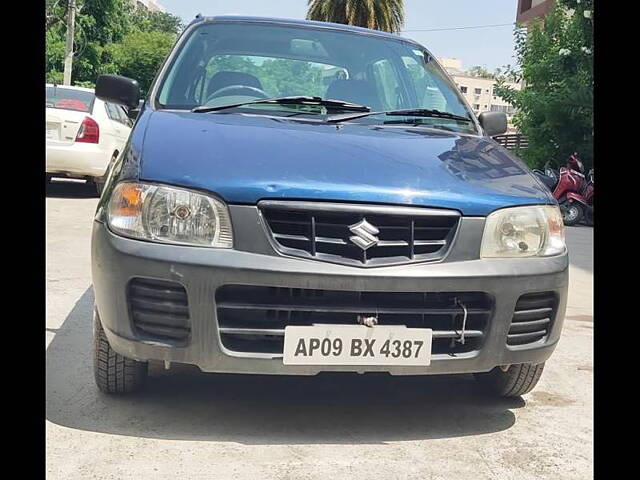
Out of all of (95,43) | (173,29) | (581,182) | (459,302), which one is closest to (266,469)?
(459,302)

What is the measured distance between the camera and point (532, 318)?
2.73 meters

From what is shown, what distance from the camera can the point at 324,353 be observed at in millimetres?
2490

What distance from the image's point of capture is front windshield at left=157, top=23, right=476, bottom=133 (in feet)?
11.4

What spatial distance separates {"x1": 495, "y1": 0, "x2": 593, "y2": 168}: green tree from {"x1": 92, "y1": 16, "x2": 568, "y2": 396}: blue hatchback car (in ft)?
36.0

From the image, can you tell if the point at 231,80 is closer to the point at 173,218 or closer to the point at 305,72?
the point at 305,72

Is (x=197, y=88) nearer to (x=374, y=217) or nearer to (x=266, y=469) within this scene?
(x=374, y=217)

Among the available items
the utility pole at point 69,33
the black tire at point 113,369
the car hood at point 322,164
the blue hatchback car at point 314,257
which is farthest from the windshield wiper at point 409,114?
the utility pole at point 69,33

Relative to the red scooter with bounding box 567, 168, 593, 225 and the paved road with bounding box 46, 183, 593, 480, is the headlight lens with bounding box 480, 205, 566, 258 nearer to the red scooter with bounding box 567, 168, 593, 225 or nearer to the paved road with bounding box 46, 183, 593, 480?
the paved road with bounding box 46, 183, 593, 480

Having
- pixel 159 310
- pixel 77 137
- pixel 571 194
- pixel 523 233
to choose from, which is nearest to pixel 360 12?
pixel 571 194

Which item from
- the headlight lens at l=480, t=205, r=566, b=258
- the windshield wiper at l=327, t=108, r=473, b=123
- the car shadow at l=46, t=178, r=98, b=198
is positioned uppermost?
the windshield wiper at l=327, t=108, r=473, b=123

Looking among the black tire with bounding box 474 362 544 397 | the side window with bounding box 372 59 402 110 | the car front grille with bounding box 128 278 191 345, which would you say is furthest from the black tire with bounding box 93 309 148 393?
the side window with bounding box 372 59 402 110

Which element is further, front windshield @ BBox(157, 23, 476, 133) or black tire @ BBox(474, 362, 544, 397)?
front windshield @ BBox(157, 23, 476, 133)

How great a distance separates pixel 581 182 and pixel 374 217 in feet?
33.8

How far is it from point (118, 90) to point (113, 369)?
159cm
